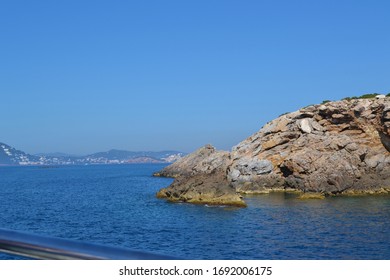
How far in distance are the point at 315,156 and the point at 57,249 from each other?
72.3 metres

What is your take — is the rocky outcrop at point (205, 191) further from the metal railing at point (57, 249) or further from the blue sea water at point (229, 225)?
the metal railing at point (57, 249)

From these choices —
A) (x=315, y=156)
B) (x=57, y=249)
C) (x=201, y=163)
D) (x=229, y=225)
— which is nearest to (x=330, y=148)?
(x=315, y=156)

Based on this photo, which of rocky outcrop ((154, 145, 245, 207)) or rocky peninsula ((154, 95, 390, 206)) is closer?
rocky outcrop ((154, 145, 245, 207))

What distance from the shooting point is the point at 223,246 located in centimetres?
3200

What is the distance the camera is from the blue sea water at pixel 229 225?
100 feet

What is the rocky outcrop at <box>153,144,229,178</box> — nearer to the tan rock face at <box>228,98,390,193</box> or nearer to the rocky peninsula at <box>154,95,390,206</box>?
the rocky peninsula at <box>154,95,390,206</box>

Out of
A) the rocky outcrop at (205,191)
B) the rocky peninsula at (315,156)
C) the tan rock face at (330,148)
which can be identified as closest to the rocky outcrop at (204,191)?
the rocky outcrop at (205,191)

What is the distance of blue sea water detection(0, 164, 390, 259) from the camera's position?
3048 cm

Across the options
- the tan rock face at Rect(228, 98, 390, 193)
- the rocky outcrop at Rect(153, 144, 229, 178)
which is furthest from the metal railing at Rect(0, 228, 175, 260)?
the rocky outcrop at Rect(153, 144, 229, 178)

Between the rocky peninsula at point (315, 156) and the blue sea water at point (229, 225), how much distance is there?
5.82 meters

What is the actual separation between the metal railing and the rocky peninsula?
55.2 m
